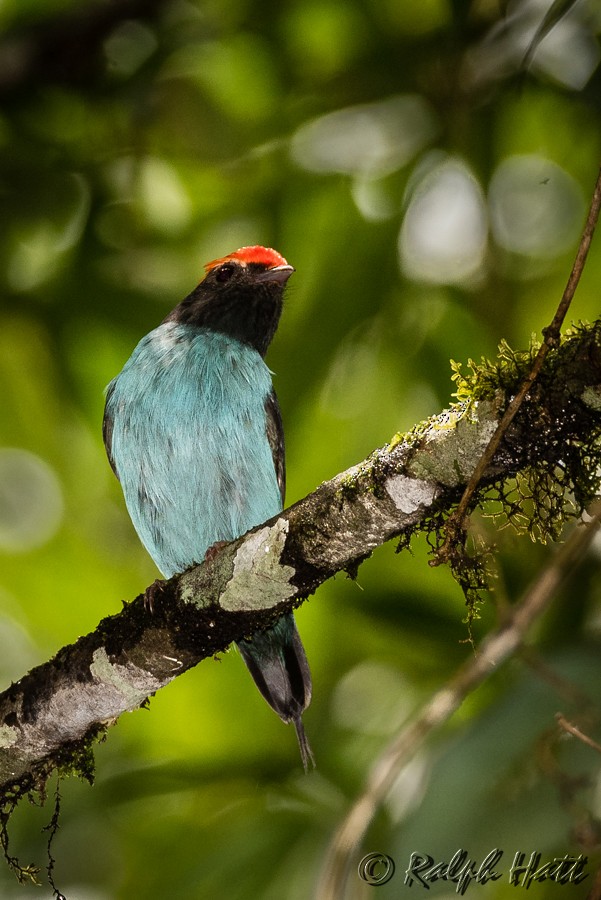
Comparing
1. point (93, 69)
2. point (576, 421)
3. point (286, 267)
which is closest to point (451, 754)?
point (576, 421)

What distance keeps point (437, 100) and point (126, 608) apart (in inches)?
113

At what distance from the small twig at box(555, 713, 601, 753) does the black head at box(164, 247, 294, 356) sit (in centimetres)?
250

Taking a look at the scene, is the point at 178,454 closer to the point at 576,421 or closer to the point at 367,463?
the point at 367,463

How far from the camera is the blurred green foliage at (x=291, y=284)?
15.1 ft

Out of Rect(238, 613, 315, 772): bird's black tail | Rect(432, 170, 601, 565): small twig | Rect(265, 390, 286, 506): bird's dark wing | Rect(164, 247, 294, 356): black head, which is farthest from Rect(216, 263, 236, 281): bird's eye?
Rect(432, 170, 601, 565): small twig

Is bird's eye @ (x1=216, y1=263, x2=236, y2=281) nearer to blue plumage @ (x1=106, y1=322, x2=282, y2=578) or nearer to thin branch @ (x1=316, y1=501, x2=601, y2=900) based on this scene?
blue plumage @ (x1=106, y1=322, x2=282, y2=578)

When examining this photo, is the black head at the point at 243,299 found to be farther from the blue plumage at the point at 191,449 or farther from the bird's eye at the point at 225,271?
the blue plumage at the point at 191,449

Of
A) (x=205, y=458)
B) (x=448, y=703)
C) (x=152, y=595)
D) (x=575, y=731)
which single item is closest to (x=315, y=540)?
(x=448, y=703)

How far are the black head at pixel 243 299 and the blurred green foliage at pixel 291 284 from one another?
0.20 meters

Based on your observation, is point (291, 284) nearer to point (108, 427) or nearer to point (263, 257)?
point (263, 257)

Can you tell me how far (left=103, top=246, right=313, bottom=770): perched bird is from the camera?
3.93 m

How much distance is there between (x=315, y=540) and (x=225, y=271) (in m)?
2.55

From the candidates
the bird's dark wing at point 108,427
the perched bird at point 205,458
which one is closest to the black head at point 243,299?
the perched bird at point 205,458

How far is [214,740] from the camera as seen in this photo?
16.0ft
